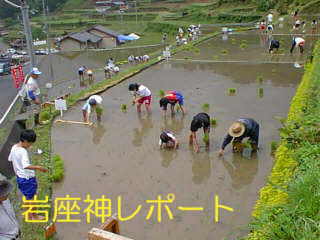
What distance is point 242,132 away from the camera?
691 centimetres

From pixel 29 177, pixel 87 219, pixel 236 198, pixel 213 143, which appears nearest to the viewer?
pixel 29 177

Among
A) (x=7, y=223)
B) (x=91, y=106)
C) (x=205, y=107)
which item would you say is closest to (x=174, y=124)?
(x=205, y=107)

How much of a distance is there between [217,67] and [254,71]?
209 cm

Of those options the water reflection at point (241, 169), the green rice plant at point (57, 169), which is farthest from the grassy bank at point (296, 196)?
the green rice plant at point (57, 169)

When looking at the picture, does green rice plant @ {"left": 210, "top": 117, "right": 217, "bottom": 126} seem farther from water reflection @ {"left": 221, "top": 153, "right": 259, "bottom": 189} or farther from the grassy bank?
the grassy bank

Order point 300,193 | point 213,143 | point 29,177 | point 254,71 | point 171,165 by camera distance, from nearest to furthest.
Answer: point 300,193, point 29,177, point 171,165, point 213,143, point 254,71

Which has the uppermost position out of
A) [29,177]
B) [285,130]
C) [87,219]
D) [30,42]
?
[30,42]

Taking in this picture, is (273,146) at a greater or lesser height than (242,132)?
lesser

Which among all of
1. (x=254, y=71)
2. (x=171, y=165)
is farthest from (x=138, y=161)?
(x=254, y=71)

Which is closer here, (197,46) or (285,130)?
(285,130)

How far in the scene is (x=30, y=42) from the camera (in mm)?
10383

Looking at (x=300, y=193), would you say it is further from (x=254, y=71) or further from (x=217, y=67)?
(x=217, y=67)

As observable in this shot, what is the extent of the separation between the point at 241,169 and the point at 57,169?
406cm

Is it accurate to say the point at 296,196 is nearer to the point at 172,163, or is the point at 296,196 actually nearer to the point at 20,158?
the point at 20,158
